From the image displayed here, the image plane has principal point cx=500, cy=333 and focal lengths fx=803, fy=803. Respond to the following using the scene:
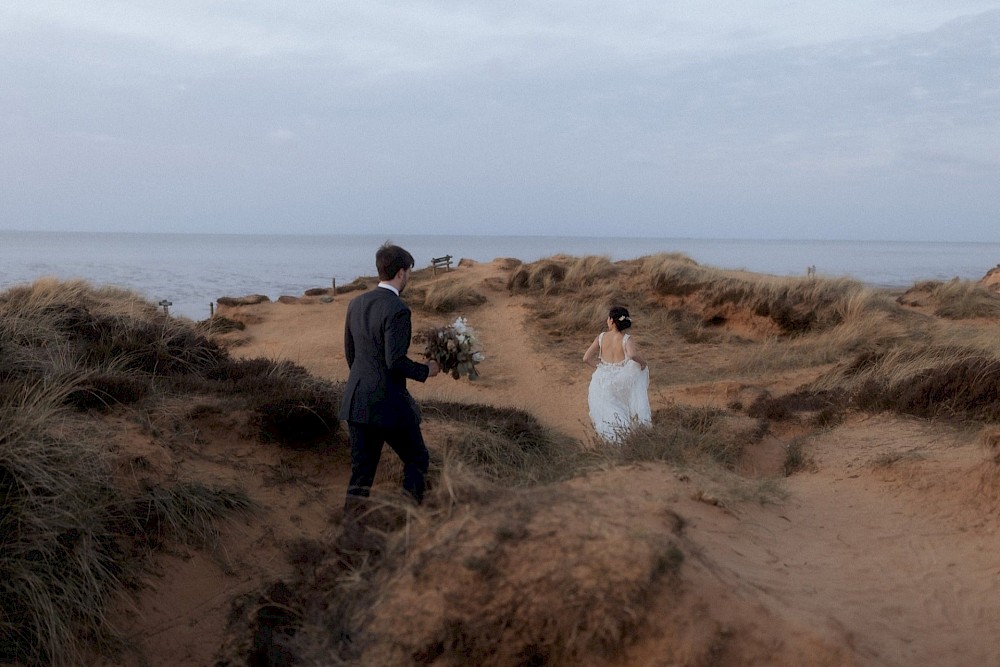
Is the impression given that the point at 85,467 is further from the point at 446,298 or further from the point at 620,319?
the point at 446,298

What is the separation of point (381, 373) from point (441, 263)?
66.4 ft

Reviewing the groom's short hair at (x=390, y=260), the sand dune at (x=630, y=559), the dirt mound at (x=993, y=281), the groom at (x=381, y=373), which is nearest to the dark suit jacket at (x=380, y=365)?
the groom at (x=381, y=373)

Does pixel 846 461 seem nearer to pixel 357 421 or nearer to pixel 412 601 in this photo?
pixel 357 421

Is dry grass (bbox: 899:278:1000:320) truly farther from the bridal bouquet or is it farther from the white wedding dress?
the bridal bouquet

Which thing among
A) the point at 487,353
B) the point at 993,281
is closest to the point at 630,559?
the point at 487,353

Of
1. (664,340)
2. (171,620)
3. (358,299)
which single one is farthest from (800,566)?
(664,340)

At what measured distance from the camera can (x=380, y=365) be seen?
17.6ft

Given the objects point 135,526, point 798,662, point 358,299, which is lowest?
point 135,526

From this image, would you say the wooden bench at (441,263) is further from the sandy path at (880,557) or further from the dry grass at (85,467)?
the sandy path at (880,557)

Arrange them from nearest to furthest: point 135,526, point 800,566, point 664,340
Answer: point 800,566 → point 135,526 → point 664,340

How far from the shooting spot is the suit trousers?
5.45 metres

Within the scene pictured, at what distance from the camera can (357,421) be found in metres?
5.37

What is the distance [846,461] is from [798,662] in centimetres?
507

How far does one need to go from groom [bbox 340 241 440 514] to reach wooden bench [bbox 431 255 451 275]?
699 inches
